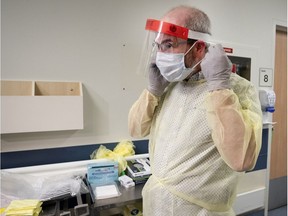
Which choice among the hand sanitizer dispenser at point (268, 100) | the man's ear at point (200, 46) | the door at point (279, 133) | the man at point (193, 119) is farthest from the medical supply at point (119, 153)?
the door at point (279, 133)

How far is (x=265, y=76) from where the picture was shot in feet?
7.91

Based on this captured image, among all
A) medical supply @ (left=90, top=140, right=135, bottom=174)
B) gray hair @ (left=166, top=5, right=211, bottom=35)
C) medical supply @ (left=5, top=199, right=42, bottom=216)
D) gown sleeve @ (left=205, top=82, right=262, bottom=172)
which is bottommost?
medical supply @ (left=5, top=199, right=42, bottom=216)

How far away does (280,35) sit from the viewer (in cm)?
263

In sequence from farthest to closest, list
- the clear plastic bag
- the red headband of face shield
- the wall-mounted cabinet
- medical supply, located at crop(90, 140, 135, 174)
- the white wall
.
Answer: medical supply, located at crop(90, 140, 135, 174) < the white wall < the wall-mounted cabinet < the clear plastic bag < the red headband of face shield

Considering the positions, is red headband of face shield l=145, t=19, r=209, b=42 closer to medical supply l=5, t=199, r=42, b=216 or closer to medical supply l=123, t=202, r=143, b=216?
medical supply l=5, t=199, r=42, b=216

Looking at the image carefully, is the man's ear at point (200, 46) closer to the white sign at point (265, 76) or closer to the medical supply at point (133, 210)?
the medical supply at point (133, 210)

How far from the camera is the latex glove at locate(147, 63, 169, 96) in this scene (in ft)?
3.22

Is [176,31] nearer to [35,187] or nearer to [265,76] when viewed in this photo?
[35,187]

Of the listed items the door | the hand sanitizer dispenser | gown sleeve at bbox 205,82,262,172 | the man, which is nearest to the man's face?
the man

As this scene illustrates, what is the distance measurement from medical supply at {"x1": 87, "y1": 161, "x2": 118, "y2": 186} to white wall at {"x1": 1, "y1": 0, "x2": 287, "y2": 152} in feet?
0.90

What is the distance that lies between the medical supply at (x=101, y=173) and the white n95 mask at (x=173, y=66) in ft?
2.71

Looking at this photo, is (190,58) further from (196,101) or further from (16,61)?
(16,61)

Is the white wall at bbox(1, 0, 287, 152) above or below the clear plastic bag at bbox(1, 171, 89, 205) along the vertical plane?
above

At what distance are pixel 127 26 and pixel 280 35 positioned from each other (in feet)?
6.64
